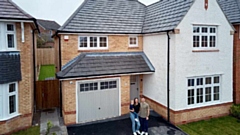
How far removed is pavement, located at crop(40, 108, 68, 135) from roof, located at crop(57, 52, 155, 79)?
2.83 meters

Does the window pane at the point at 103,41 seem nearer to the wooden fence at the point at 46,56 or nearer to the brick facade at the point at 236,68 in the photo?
the brick facade at the point at 236,68

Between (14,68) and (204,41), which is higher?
(204,41)

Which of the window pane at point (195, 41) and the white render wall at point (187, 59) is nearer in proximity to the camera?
the white render wall at point (187, 59)

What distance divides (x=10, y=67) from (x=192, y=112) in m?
10.5

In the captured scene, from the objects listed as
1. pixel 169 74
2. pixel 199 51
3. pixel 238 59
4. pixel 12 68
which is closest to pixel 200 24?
pixel 199 51

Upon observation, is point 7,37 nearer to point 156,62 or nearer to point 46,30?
point 156,62

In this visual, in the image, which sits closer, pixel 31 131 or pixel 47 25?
pixel 31 131

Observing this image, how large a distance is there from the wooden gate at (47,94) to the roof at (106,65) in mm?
2670

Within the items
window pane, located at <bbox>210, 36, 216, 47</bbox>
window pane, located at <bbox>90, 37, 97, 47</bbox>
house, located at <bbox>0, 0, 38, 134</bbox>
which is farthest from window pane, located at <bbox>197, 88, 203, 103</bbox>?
house, located at <bbox>0, 0, 38, 134</bbox>

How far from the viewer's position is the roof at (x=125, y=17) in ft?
40.1

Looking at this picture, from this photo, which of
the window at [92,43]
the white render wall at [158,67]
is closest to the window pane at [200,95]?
the white render wall at [158,67]

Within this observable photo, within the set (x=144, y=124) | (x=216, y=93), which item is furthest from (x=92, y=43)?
(x=216, y=93)

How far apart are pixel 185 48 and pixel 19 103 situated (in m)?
9.74

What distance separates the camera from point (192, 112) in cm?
1197
